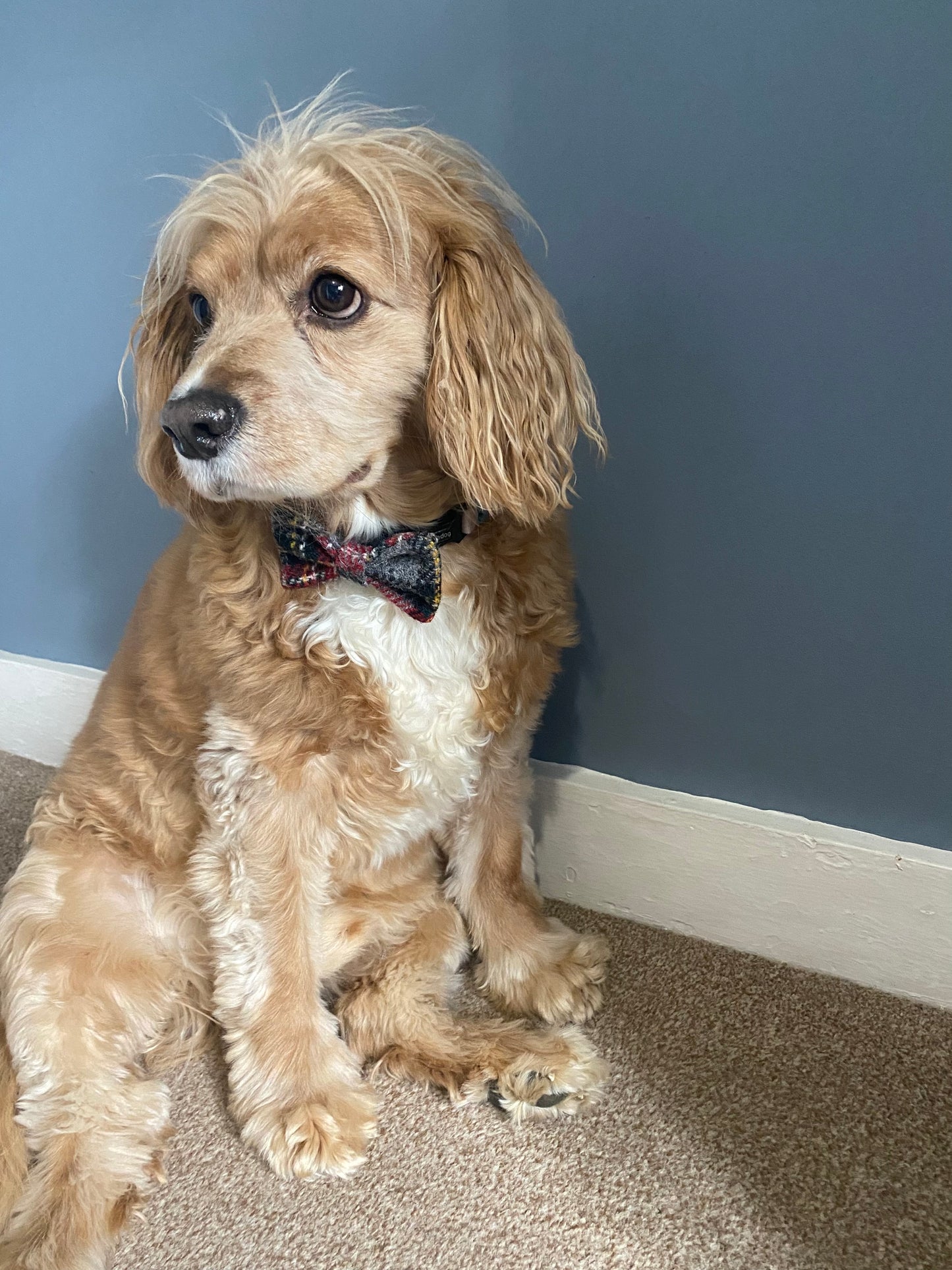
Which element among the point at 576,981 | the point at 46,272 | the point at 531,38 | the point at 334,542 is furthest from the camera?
the point at 46,272

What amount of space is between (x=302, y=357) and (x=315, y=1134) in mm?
960

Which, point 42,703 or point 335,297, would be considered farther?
point 42,703

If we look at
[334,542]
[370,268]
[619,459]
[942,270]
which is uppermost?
[942,270]

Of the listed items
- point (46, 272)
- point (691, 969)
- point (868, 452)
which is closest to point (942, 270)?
point (868, 452)

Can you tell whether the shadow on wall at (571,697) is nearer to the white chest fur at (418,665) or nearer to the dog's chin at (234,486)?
the white chest fur at (418,665)

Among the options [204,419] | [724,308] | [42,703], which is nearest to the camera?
[204,419]

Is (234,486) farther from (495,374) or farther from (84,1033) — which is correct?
(84,1033)

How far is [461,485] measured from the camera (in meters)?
1.07

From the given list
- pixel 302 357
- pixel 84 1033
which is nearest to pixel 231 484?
pixel 302 357

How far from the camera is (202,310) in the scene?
42.3 inches

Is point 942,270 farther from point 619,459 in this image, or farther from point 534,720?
point 534,720

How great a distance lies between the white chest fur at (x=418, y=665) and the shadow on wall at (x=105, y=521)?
0.92 m

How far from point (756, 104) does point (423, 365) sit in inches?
21.7

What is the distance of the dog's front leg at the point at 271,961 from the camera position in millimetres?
1088
